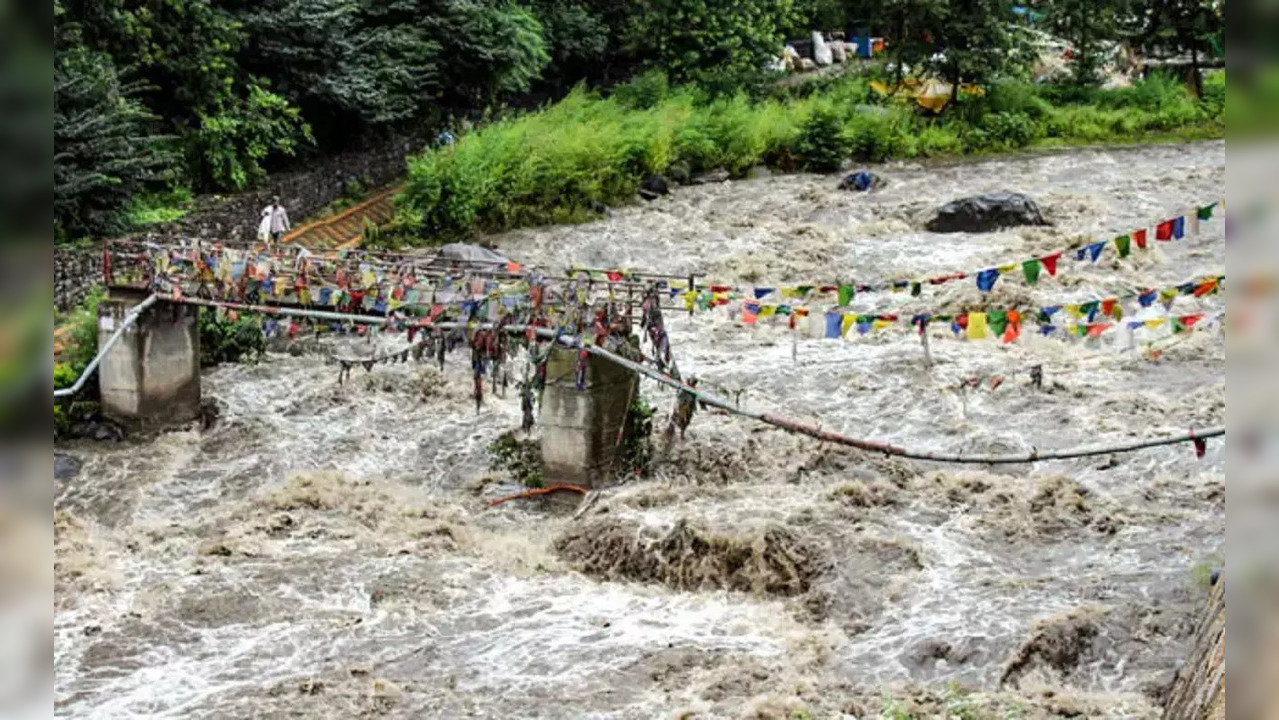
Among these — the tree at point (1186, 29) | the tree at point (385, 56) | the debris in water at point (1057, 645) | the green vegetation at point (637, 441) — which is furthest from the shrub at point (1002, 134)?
the debris in water at point (1057, 645)

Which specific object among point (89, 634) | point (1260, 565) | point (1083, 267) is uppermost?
point (1260, 565)

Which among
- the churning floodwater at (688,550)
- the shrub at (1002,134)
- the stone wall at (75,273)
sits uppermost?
the shrub at (1002,134)

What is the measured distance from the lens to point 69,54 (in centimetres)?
2428

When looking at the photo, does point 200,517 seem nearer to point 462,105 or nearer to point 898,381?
point 898,381

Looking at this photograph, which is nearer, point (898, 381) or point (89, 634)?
point (89, 634)

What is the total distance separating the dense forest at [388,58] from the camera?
24.5 meters

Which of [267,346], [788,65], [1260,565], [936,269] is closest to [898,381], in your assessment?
[936,269]

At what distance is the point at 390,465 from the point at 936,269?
12534 mm

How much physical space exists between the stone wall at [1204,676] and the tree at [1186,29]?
32244 mm

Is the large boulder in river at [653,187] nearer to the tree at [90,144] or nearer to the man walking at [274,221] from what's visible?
the man walking at [274,221]

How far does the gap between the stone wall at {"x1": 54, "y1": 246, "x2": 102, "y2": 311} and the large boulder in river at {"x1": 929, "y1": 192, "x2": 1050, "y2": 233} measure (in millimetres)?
16163

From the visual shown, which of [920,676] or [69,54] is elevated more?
[69,54]

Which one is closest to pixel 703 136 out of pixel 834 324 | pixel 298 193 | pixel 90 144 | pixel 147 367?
pixel 298 193

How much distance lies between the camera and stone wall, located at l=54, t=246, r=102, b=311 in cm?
2123
